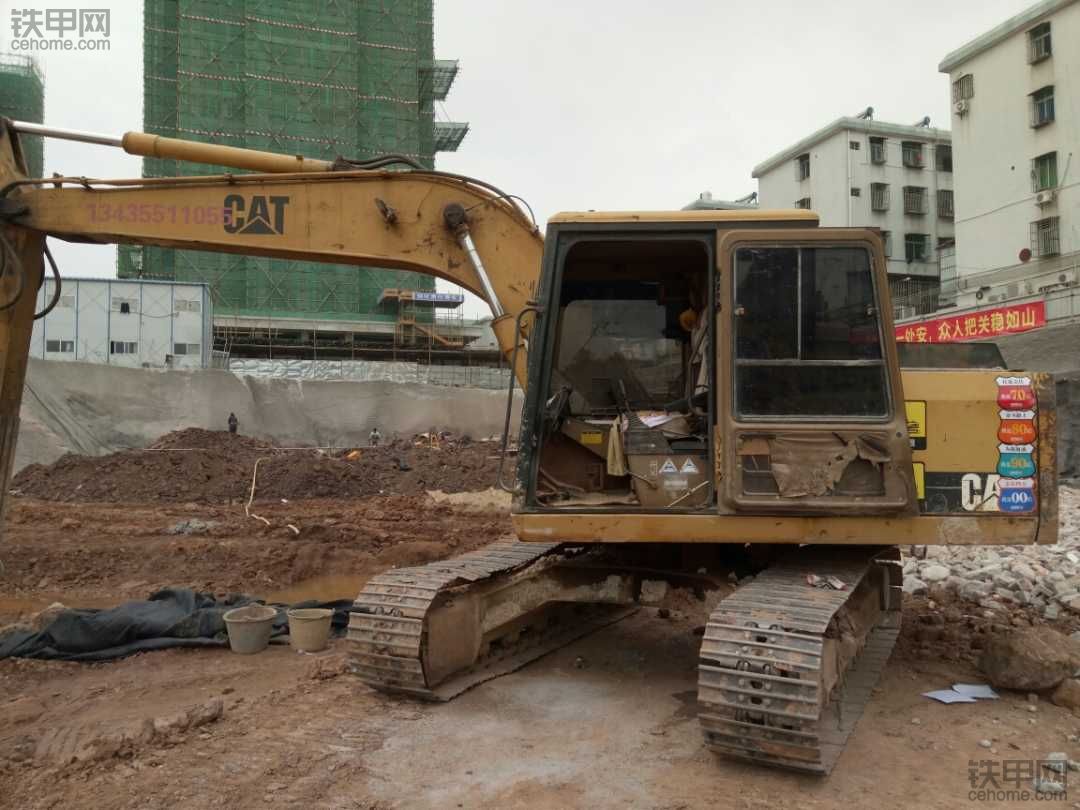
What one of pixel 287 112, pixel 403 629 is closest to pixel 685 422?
pixel 403 629

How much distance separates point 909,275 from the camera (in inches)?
1826

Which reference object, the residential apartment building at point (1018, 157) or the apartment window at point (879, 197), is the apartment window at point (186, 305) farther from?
the apartment window at point (879, 197)

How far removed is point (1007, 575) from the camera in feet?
26.3

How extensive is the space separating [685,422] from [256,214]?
333 cm

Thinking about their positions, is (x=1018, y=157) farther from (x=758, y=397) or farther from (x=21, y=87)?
(x=21, y=87)

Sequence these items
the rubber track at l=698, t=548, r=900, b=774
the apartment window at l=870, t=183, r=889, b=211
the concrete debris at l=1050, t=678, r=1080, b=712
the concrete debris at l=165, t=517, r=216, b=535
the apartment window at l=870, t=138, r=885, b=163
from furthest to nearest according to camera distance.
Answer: the apartment window at l=870, t=183, r=889, b=211, the apartment window at l=870, t=138, r=885, b=163, the concrete debris at l=165, t=517, r=216, b=535, the concrete debris at l=1050, t=678, r=1080, b=712, the rubber track at l=698, t=548, r=900, b=774

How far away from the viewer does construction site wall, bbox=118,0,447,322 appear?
41.7m

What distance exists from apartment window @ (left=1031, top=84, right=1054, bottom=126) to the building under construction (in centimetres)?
2878

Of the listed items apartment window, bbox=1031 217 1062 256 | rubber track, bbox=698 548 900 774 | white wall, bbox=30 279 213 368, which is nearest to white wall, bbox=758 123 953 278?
apartment window, bbox=1031 217 1062 256

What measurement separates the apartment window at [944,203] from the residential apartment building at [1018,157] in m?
11.8

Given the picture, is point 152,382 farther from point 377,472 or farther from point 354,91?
point 354,91

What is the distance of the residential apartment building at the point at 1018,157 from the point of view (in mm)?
30422

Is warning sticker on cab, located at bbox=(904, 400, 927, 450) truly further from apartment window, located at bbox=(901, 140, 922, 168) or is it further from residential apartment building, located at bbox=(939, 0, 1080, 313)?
apartment window, located at bbox=(901, 140, 922, 168)

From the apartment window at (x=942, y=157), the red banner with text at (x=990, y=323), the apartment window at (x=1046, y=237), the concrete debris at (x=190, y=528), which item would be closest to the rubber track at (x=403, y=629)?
the concrete debris at (x=190, y=528)
